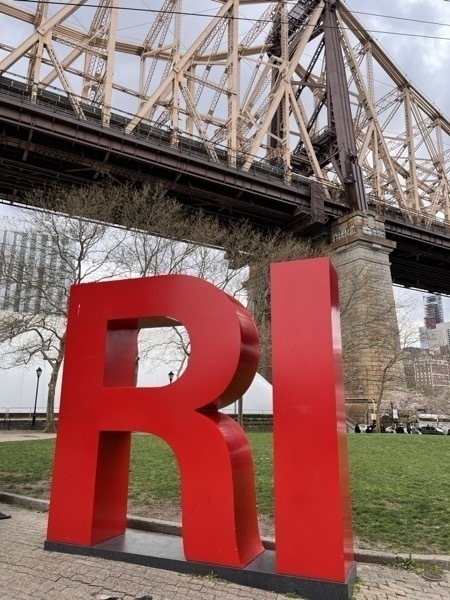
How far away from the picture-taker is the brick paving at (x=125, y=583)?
389cm

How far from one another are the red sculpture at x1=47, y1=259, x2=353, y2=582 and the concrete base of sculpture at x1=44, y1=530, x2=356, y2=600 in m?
0.07

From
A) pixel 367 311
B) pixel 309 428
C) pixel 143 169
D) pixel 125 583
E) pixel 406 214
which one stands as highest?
pixel 406 214

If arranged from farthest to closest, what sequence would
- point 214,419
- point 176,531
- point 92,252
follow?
1. point 92,252
2. point 176,531
3. point 214,419

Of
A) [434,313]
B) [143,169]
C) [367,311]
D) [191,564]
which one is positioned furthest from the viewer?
[434,313]

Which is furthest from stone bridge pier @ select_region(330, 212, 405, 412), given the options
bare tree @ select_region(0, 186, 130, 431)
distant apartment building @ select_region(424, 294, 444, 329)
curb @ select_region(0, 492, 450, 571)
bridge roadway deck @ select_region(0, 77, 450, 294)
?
distant apartment building @ select_region(424, 294, 444, 329)

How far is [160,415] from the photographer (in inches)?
190

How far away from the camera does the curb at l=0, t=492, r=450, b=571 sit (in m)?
4.70

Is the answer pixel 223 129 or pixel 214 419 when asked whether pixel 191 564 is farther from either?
pixel 223 129

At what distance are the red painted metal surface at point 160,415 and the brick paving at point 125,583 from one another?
27cm

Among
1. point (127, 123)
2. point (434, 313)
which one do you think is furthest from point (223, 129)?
point (434, 313)

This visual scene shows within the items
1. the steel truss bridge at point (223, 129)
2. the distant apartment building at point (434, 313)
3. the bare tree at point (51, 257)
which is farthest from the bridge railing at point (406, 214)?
the distant apartment building at point (434, 313)

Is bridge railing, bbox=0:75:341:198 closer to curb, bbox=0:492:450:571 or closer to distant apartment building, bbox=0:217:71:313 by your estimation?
distant apartment building, bbox=0:217:71:313

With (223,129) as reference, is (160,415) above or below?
below

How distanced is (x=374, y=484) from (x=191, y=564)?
450cm
